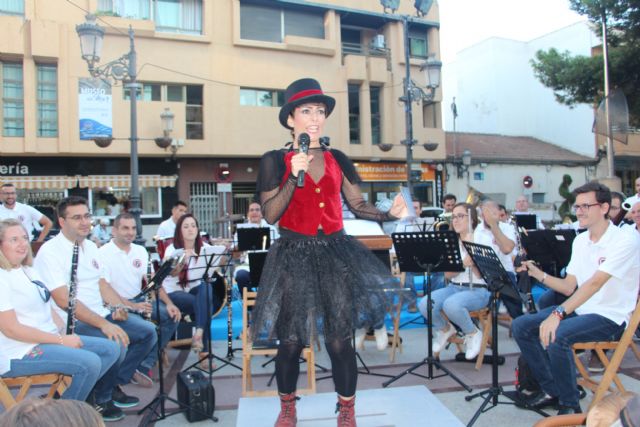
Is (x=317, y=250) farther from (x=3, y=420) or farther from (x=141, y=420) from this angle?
(x=141, y=420)

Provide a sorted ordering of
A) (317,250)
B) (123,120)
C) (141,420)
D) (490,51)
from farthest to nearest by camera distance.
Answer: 1. (490,51)
2. (123,120)
3. (141,420)
4. (317,250)

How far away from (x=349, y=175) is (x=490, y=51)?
24434 millimetres

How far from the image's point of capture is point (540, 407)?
12.1 feet

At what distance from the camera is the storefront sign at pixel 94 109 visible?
1433cm

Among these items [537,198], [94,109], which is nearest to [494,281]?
[94,109]

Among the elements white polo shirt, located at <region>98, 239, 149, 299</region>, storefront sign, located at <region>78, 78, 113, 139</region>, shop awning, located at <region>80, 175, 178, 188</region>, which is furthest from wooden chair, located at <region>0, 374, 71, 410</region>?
shop awning, located at <region>80, 175, 178, 188</region>

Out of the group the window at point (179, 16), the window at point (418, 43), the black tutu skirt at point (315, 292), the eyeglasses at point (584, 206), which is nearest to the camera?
the black tutu skirt at point (315, 292)

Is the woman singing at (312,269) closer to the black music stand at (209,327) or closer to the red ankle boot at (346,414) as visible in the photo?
the red ankle boot at (346,414)

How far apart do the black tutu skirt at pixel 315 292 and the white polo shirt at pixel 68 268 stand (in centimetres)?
176

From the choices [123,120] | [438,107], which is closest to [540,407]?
[123,120]

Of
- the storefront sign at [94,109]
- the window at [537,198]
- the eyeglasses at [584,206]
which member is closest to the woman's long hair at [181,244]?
the eyeglasses at [584,206]

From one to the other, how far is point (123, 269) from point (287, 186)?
278 centimetres

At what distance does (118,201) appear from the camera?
52.8 ft

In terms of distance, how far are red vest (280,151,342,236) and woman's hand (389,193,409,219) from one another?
313 mm
